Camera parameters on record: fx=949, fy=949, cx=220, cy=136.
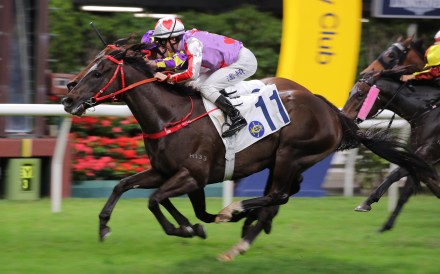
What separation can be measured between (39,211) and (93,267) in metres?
2.44

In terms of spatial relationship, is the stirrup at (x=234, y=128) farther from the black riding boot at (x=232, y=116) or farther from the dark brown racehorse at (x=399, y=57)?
the dark brown racehorse at (x=399, y=57)

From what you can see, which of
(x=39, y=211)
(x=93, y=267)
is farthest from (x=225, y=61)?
(x=39, y=211)

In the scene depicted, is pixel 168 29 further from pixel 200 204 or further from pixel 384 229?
pixel 384 229

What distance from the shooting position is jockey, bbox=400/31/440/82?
315 inches

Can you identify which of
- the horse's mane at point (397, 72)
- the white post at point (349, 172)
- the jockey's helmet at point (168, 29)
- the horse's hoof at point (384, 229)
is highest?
the jockey's helmet at point (168, 29)

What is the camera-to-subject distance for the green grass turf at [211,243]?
5.95m

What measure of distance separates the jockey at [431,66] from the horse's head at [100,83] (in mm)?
2780

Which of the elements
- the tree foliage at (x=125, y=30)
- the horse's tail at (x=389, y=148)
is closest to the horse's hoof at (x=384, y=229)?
the horse's tail at (x=389, y=148)

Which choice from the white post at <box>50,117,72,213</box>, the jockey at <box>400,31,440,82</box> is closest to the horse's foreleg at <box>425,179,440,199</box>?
the jockey at <box>400,31,440,82</box>

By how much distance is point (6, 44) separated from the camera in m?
9.02

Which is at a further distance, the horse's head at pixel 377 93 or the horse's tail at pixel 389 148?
the horse's head at pixel 377 93

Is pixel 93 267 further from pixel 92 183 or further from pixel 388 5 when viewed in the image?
pixel 388 5

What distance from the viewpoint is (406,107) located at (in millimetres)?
8227

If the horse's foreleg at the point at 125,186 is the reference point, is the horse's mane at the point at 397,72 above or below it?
above
